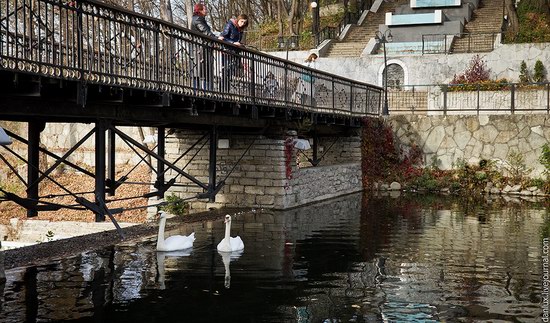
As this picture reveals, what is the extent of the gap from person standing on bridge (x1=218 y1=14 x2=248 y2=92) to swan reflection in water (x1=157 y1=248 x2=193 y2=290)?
4.25 meters

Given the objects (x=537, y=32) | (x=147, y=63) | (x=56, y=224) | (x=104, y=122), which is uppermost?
(x=537, y=32)

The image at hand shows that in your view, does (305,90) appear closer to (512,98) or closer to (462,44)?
(512,98)

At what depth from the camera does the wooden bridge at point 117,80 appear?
10.3m

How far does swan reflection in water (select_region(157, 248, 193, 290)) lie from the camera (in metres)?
10.6

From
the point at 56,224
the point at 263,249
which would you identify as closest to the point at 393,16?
the point at 56,224

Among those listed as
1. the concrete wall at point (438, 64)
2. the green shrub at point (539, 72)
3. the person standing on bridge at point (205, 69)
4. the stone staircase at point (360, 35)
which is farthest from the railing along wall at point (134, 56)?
the stone staircase at point (360, 35)

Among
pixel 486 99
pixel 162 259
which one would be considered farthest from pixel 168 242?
pixel 486 99

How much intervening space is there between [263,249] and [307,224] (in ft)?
13.0

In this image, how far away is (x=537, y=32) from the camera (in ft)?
134

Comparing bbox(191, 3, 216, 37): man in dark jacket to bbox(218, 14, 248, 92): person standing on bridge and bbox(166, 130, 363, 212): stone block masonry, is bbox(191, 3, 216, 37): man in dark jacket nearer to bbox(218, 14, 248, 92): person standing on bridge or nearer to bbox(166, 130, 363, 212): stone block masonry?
bbox(218, 14, 248, 92): person standing on bridge

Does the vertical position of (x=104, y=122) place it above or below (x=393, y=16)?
below

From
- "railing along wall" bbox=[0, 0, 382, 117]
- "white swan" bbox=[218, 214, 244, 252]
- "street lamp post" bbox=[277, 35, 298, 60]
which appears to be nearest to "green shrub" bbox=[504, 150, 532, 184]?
"railing along wall" bbox=[0, 0, 382, 117]

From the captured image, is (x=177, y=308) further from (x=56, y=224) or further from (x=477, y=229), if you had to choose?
(x=56, y=224)

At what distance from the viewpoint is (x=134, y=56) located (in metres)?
12.7
